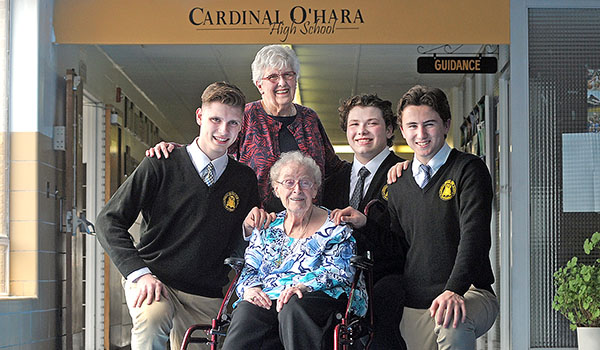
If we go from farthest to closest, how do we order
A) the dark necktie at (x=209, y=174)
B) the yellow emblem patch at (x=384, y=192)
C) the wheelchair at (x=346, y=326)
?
1. the yellow emblem patch at (x=384, y=192)
2. the dark necktie at (x=209, y=174)
3. the wheelchair at (x=346, y=326)

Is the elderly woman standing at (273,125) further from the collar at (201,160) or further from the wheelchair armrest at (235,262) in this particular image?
the wheelchair armrest at (235,262)

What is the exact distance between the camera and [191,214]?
375 cm

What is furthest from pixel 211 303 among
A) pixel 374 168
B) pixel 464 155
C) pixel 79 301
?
pixel 79 301

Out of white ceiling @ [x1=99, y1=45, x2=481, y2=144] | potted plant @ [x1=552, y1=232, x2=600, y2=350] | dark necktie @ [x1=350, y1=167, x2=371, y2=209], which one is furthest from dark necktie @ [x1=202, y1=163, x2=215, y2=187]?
potted plant @ [x1=552, y1=232, x2=600, y2=350]

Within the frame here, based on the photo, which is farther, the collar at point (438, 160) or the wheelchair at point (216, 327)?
the collar at point (438, 160)

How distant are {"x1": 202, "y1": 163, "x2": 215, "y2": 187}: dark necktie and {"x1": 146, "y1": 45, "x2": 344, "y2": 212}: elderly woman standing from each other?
339 millimetres

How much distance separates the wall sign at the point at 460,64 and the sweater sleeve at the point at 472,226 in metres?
1.78

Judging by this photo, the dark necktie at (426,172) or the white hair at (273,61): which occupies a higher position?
the white hair at (273,61)

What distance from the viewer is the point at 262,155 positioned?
412 cm

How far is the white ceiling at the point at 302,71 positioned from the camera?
17.5 ft

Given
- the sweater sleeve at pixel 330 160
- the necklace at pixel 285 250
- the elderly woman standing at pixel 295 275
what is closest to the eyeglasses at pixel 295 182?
the elderly woman standing at pixel 295 275

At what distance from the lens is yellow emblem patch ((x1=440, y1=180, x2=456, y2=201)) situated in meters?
3.59

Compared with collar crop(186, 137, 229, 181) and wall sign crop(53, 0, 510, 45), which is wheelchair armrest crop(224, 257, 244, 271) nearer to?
collar crop(186, 137, 229, 181)

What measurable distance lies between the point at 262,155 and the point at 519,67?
1.87 metres
